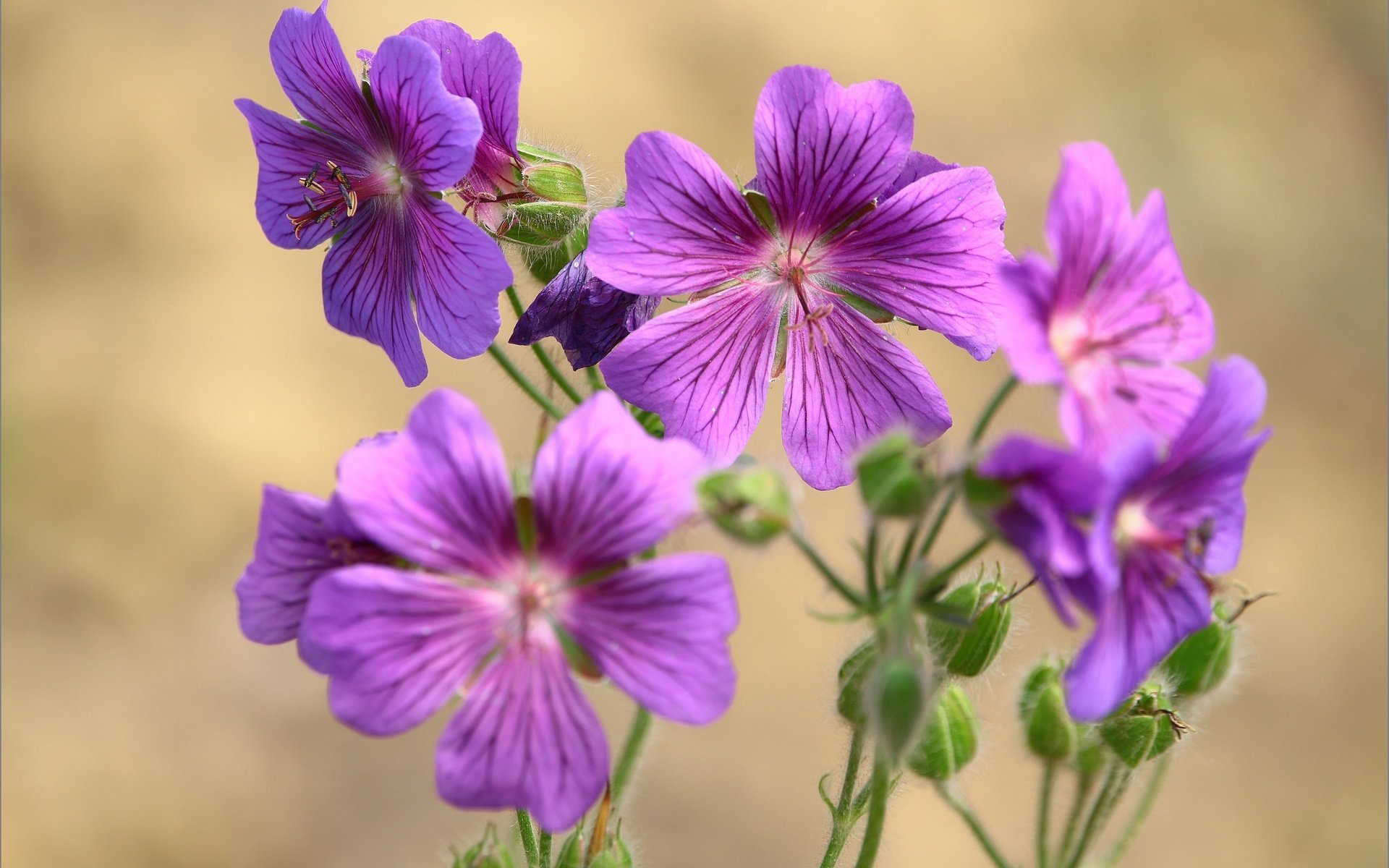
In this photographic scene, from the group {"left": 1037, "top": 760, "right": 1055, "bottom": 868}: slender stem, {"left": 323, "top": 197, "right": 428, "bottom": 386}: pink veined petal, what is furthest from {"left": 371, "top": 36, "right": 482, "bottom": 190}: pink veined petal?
{"left": 1037, "top": 760, "right": 1055, "bottom": 868}: slender stem

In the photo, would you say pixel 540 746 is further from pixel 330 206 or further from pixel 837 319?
pixel 330 206

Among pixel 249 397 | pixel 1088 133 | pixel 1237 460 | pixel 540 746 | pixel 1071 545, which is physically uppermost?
pixel 1088 133

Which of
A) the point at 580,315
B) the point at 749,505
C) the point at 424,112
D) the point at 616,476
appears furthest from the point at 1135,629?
Result: the point at 424,112

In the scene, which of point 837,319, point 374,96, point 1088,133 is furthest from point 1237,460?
point 1088,133

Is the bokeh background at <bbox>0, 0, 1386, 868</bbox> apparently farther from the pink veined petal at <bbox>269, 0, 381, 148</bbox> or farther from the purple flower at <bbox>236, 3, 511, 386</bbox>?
the pink veined petal at <bbox>269, 0, 381, 148</bbox>

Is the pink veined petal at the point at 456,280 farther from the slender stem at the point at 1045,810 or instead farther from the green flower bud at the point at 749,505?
the slender stem at the point at 1045,810

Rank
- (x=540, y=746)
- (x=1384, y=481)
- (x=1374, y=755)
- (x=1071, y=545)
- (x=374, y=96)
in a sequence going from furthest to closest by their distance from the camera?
(x=1384, y=481) < (x=1374, y=755) < (x=374, y=96) < (x=540, y=746) < (x=1071, y=545)

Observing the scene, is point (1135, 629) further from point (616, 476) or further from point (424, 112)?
point (424, 112)
